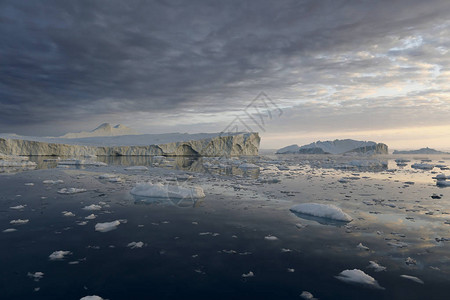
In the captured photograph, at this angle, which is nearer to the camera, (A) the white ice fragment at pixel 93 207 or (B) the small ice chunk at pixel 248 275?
(B) the small ice chunk at pixel 248 275

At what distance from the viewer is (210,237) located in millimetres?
5238

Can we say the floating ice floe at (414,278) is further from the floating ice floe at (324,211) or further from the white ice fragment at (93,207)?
the white ice fragment at (93,207)

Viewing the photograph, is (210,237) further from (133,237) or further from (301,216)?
(301,216)

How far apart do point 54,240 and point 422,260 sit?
6159 millimetres

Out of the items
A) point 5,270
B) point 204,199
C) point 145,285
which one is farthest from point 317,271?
point 204,199

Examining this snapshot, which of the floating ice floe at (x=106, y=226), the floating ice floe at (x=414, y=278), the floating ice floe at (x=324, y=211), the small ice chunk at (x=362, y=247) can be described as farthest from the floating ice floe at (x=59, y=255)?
the floating ice floe at (x=324, y=211)

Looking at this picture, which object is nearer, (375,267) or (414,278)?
(414,278)

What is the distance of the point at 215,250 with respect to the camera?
4.61 meters

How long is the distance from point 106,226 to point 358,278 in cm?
469

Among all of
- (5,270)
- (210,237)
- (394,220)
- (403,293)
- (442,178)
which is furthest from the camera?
(442,178)

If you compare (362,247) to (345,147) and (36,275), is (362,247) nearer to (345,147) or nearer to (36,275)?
(36,275)

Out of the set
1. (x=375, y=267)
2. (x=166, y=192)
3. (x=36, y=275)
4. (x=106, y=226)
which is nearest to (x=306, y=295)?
(x=375, y=267)

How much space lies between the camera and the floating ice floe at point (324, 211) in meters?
6.58

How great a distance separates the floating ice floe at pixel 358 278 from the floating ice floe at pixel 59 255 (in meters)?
4.03
